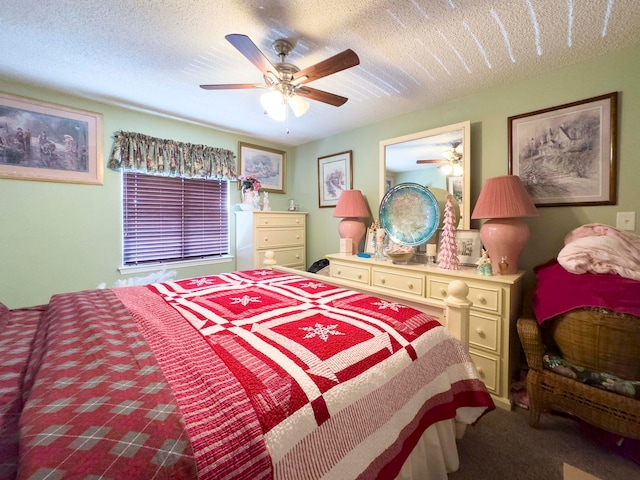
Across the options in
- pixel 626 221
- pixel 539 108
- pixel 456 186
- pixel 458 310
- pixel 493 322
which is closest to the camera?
pixel 458 310

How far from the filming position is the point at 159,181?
9.87ft

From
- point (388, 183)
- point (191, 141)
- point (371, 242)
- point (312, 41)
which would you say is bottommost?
point (371, 242)

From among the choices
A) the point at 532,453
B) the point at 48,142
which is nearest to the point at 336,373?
the point at 532,453

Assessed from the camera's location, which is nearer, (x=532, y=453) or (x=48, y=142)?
(x=532, y=453)

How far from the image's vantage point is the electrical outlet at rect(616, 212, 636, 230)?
1761 millimetres

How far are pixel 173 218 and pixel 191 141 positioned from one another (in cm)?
91

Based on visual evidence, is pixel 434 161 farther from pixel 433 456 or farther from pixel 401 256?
pixel 433 456

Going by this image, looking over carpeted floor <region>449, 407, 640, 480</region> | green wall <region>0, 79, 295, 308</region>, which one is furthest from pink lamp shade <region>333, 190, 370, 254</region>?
green wall <region>0, 79, 295, 308</region>

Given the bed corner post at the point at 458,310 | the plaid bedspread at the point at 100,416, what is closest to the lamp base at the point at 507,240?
the bed corner post at the point at 458,310

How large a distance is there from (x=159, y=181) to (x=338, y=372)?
3011 millimetres

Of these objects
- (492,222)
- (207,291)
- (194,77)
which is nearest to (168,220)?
(194,77)

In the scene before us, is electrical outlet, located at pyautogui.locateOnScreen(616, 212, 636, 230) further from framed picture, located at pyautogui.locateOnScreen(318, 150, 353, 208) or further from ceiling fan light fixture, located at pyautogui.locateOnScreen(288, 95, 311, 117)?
framed picture, located at pyautogui.locateOnScreen(318, 150, 353, 208)

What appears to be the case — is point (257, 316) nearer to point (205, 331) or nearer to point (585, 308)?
point (205, 331)

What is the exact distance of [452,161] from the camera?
97.7 inches
